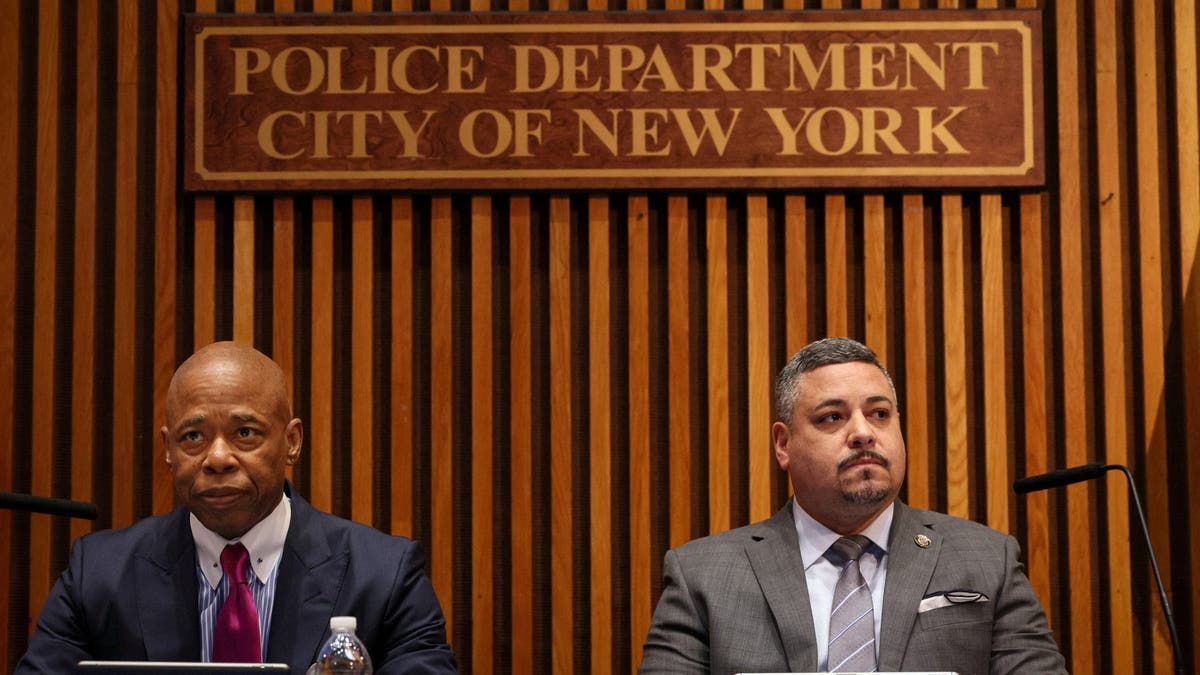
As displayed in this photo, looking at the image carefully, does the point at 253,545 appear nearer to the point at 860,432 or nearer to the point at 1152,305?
the point at 860,432

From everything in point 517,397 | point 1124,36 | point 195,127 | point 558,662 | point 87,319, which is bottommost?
point 558,662

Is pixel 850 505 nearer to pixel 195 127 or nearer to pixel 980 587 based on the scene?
pixel 980 587

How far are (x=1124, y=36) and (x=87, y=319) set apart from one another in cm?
319

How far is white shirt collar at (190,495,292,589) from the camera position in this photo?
2936 mm

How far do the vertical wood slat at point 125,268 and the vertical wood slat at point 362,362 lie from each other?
2.09ft

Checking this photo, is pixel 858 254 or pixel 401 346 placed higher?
pixel 858 254

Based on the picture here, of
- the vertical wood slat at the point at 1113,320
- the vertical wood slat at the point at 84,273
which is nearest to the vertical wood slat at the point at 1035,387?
the vertical wood slat at the point at 1113,320

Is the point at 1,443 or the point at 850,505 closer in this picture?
the point at 850,505

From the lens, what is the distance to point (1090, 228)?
385 cm

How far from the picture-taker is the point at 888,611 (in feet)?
9.26

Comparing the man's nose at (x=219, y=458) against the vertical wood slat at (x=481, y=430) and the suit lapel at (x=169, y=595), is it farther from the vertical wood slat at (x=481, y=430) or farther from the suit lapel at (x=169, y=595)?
the vertical wood slat at (x=481, y=430)

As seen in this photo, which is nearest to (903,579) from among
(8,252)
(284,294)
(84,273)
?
(284,294)

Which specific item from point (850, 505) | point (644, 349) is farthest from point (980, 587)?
point (644, 349)

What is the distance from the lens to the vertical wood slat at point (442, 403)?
3746 millimetres
